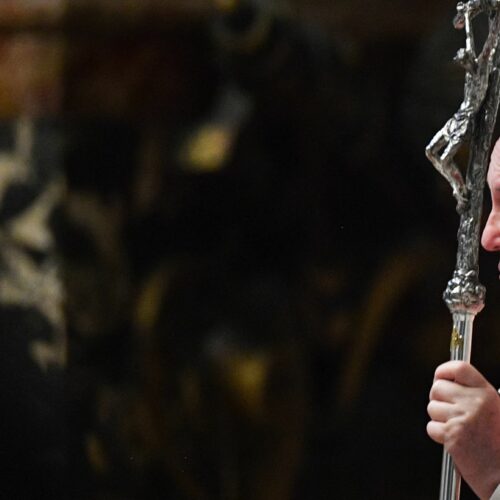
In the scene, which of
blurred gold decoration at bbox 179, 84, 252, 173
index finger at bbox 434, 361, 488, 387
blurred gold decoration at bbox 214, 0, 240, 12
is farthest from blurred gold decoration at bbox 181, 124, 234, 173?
index finger at bbox 434, 361, 488, 387

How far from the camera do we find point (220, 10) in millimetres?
2441

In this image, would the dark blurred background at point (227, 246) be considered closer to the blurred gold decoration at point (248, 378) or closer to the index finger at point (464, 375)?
the blurred gold decoration at point (248, 378)

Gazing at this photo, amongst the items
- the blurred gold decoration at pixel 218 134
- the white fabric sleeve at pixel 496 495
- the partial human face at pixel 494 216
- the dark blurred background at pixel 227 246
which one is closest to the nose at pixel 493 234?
the partial human face at pixel 494 216

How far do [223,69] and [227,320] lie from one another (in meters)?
0.45

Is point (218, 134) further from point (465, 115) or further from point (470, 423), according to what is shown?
point (470, 423)

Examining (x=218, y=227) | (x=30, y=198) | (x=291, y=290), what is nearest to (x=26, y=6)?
(x=30, y=198)

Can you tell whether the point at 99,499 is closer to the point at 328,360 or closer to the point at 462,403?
the point at 328,360

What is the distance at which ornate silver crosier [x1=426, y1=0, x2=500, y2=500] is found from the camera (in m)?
1.65

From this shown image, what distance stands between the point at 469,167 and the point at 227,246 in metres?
0.84

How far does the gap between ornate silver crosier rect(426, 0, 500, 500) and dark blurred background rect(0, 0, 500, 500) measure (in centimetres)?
60

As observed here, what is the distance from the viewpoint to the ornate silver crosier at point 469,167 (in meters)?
1.65

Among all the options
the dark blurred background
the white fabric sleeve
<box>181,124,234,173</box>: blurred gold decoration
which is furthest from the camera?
<box>181,124,234,173</box>: blurred gold decoration

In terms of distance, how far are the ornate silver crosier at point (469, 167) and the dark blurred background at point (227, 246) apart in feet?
1.98

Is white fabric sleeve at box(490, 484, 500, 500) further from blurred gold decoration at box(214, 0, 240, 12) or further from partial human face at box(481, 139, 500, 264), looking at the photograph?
blurred gold decoration at box(214, 0, 240, 12)
